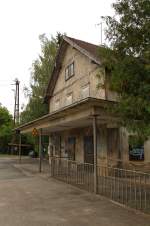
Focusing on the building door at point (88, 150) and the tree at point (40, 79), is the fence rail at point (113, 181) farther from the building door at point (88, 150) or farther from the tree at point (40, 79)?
the tree at point (40, 79)

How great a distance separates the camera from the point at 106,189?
9.68 meters

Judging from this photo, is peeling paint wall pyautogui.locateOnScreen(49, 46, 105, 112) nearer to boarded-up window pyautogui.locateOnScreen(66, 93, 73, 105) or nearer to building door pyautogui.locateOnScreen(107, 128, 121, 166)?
boarded-up window pyautogui.locateOnScreen(66, 93, 73, 105)

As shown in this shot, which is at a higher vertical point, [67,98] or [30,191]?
[67,98]

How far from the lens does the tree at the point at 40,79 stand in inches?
993

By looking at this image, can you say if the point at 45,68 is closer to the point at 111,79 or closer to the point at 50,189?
the point at 50,189

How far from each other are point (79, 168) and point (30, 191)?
2208 mm

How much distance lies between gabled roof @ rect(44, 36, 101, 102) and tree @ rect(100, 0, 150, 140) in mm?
6533

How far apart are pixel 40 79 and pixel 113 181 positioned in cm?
1819

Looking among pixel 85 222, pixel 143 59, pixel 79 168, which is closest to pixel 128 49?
pixel 143 59

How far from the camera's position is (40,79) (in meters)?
26.1

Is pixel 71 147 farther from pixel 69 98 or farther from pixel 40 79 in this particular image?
pixel 40 79

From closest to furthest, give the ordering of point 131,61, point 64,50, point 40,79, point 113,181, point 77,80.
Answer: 1. point 131,61
2. point 113,181
3. point 77,80
4. point 64,50
5. point 40,79

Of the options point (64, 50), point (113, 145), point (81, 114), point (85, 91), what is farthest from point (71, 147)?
point (81, 114)

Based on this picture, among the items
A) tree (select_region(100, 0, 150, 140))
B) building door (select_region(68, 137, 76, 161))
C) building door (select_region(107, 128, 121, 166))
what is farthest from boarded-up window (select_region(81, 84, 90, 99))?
tree (select_region(100, 0, 150, 140))
